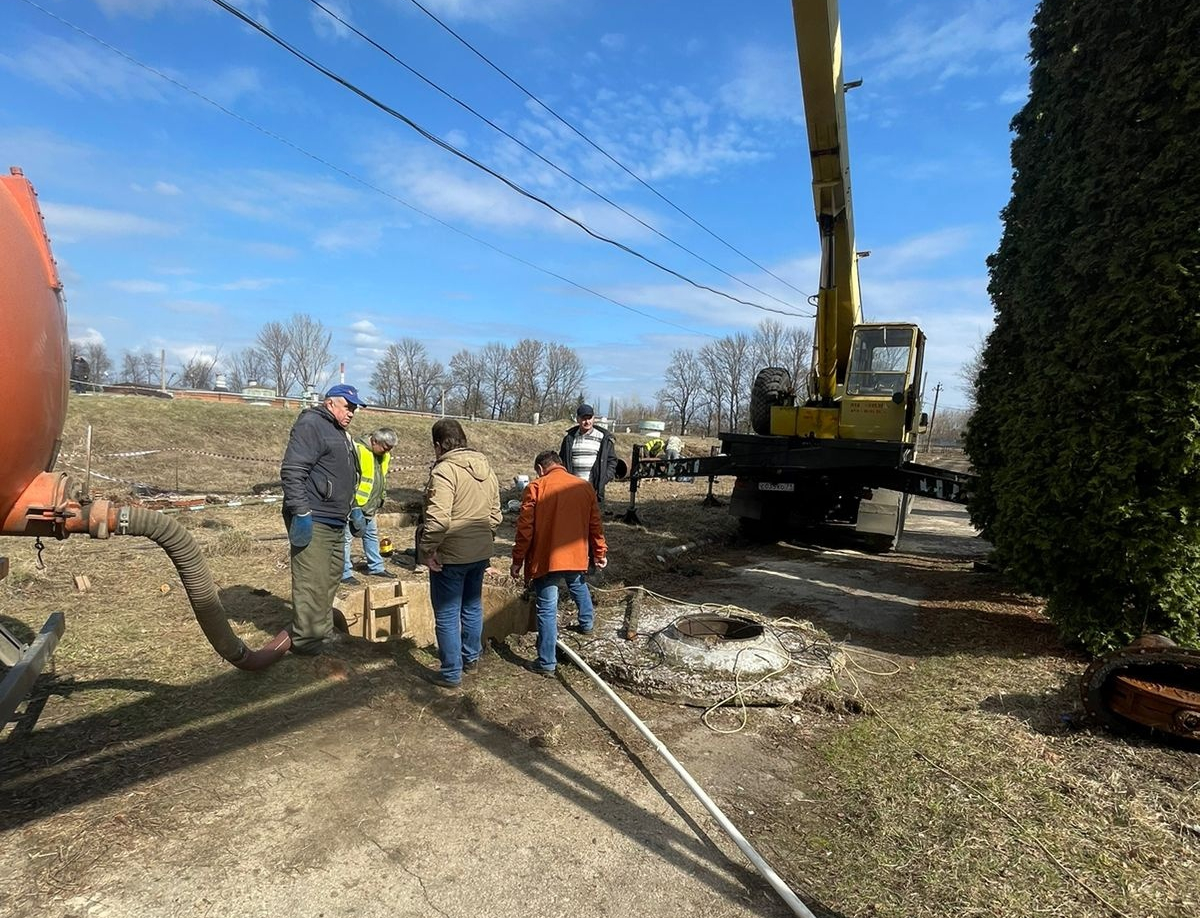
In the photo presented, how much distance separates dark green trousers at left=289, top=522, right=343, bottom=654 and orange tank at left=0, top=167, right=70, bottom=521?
1.74m

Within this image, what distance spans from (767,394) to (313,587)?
7.80 m

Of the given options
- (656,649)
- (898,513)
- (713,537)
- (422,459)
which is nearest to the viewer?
(656,649)

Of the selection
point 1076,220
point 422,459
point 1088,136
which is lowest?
point 422,459

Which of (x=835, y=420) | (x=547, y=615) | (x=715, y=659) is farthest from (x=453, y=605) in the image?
(x=835, y=420)

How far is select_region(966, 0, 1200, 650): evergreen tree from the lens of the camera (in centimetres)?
423

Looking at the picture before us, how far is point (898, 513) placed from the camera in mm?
9867

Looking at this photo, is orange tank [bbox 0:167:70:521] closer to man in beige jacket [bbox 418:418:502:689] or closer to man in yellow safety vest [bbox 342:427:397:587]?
man in beige jacket [bbox 418:418:502:689]

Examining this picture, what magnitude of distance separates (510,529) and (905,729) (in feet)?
23.8

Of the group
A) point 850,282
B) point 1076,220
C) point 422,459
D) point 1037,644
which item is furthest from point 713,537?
point 422,459

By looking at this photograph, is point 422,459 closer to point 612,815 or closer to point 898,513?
point 898,513

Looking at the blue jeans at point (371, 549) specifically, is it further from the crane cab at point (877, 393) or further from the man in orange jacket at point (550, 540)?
the crane cab at point (877, 393)

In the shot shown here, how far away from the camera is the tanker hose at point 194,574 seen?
3113 millimetres

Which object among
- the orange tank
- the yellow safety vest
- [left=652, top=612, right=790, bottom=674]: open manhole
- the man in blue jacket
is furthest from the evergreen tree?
the orange tank

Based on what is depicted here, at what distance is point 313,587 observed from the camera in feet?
14.5
